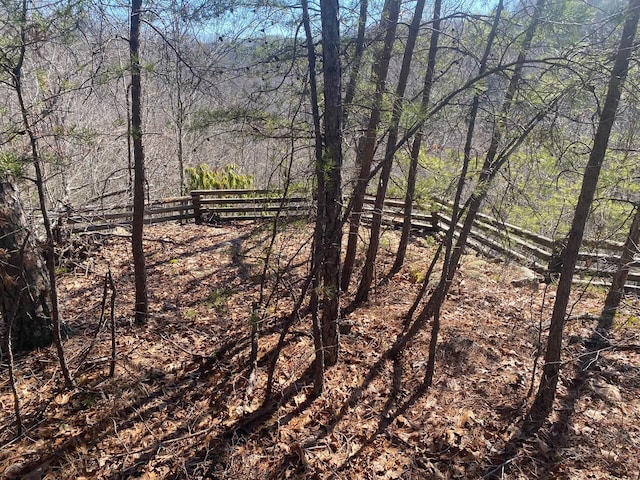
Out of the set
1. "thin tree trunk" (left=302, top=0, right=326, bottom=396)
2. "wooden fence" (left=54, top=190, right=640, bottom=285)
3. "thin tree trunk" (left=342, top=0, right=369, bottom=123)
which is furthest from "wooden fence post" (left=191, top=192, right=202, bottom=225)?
"thin tree trunk" (left=302, top=0, right=326, bottom=396)

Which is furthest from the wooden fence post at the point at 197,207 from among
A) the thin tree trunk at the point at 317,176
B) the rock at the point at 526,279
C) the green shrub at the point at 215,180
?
the rock at the point at 526,279

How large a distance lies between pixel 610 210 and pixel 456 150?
3106 mm

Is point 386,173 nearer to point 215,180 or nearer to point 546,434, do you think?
point 546,434

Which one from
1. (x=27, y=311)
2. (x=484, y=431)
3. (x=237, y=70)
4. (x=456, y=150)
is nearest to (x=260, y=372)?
(x=484, y=431)

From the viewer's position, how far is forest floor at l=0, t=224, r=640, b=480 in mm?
3492

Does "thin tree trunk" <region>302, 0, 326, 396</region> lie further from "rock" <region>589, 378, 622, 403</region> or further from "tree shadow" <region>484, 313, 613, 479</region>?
"rock" <region>589, 378, 622, 403</region>

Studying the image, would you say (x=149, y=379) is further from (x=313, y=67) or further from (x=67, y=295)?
(x=313, y=67)

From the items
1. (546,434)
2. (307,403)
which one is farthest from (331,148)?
(546,434)

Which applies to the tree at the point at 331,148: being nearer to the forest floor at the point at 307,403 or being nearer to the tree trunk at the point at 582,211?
the forest floor at the point at 307,403

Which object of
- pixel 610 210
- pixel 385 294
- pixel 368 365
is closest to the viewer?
pixel 368 365

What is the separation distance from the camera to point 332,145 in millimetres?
3408

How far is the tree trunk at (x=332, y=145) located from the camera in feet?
10.4

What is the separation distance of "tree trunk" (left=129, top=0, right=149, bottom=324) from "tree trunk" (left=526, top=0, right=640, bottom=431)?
4270 mm

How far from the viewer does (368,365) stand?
4859 mm
